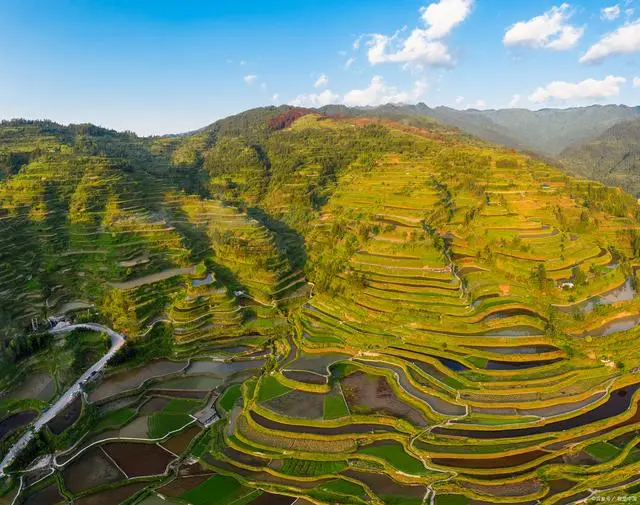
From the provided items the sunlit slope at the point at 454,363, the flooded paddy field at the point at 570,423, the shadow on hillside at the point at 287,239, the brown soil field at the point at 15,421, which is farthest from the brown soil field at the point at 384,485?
the shadow on hillside at the point at 287,239

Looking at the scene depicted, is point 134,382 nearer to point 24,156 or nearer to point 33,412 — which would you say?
point 33,412

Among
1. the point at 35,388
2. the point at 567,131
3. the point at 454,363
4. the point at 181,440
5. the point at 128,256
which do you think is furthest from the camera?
the point at 567,131

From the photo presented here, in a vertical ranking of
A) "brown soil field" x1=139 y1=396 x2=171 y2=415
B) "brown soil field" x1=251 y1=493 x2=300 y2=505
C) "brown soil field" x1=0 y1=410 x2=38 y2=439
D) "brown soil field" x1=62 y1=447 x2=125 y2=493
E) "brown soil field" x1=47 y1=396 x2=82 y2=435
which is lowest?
"brown soil field" x1=251 y1=493 x2=300 y2=505

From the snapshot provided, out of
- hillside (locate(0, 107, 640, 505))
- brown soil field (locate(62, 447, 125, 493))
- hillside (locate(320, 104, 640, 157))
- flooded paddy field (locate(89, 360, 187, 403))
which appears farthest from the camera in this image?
hillside (locate(320, 104, 640, 157))

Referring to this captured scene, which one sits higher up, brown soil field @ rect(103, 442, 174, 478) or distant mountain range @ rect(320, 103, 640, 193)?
distant mountain range @ rect(320, 103, 640, 193)

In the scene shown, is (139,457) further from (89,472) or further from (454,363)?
(454,363)

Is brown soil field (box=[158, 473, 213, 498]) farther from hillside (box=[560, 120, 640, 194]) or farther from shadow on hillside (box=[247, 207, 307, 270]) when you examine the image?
hillside (box=[560, 120, 640, 194])

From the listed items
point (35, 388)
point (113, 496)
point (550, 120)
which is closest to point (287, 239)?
point (35, 388)

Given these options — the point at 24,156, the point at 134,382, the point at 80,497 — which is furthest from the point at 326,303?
the point at 24,156

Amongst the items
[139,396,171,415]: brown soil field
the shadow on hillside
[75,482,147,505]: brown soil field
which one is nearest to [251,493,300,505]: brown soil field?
[75,482,147,505]: brown soil field
